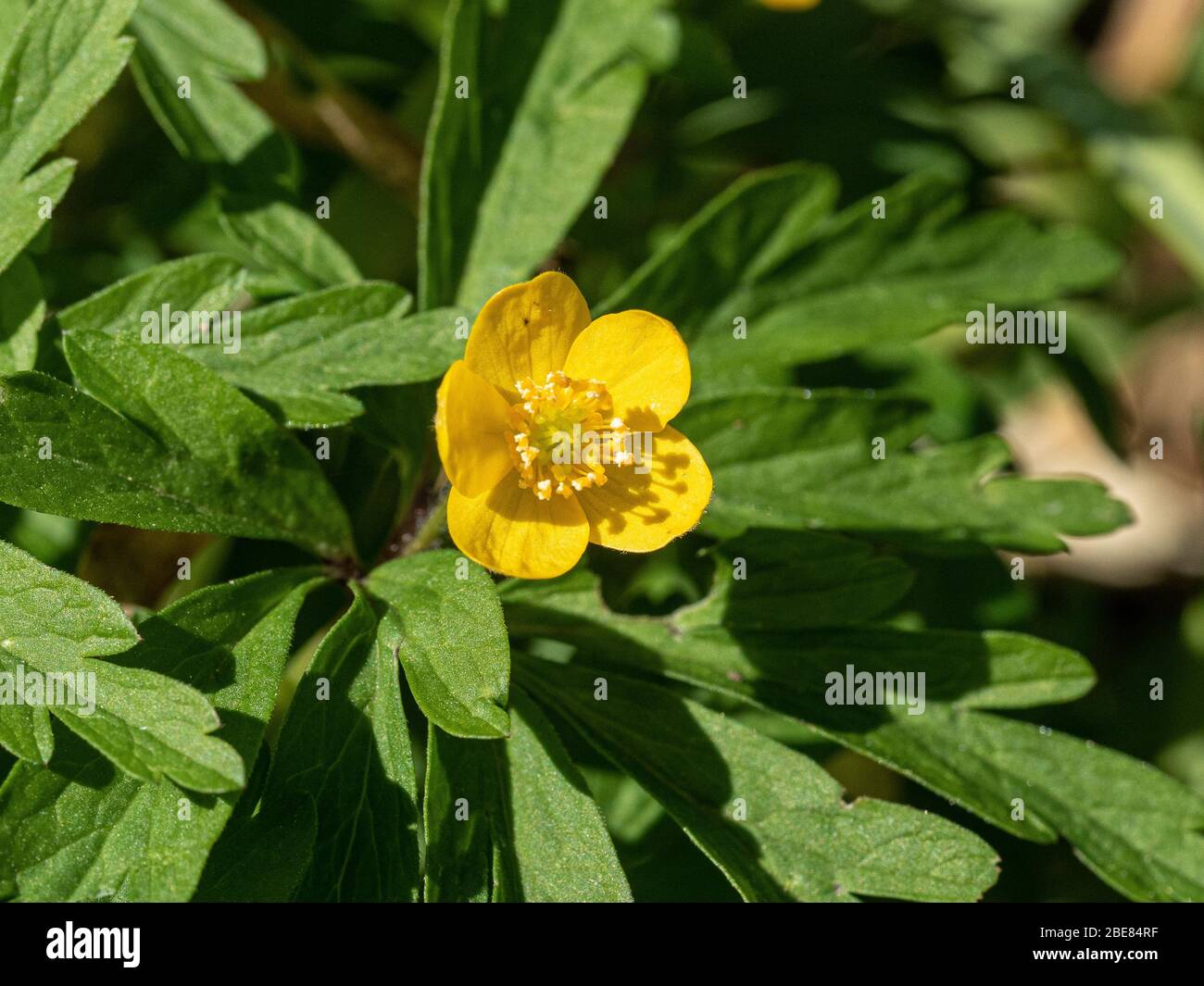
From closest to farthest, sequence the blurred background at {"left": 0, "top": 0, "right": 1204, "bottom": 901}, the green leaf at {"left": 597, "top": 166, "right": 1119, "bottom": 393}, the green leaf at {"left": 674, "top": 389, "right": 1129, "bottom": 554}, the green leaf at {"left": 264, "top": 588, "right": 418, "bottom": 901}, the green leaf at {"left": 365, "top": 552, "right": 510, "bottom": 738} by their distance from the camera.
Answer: the green leaf at {"left": 365, "top": 552, "right": 510, "bottom": 738}
the green leaf at {"left": 264, "top": 588, "right": 418, "bottom": 901}
the green leaf at {"left": 674, "top": 389, "right": 1129, "bottom": 554}
the green leaf at {"left": 597, "top": 166, "right": 1119, "bottom": 393}
the blurred background at {"left": 0, "top": 0, "right": 1204, "bottom": 901}

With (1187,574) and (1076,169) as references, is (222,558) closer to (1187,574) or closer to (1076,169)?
(1076,169)

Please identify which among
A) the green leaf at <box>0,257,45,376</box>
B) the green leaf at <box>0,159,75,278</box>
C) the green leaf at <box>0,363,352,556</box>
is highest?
the green leaf at <box>0,159,75,278</box>

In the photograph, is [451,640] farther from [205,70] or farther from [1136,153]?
[1136,153]

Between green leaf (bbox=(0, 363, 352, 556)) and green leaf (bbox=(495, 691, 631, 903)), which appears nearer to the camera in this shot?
green leaf (bbox=(0, 363, 352, 556))

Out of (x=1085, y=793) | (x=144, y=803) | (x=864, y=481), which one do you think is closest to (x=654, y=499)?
(x=864, y=481)

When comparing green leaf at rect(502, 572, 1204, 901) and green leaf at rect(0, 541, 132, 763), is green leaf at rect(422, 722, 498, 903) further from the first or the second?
green leaf at rect(0, 541, 132, 763)

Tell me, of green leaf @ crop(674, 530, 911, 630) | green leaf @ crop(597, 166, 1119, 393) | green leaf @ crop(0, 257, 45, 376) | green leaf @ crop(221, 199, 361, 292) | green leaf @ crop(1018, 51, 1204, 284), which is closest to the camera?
green leaf @ crop(0, 257, 45, 376)

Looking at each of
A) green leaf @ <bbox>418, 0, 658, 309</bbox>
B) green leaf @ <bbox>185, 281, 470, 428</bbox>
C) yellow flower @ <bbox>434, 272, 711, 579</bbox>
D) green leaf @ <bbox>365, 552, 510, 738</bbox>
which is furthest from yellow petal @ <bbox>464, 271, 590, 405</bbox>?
green leaf @ <bbox>418, 0, 658, 309</bbox>
